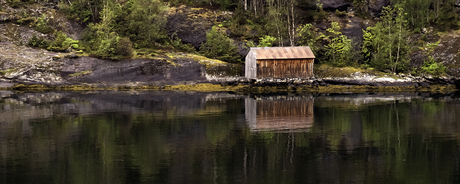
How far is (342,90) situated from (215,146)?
126 ft

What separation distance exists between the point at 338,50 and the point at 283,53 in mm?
8036

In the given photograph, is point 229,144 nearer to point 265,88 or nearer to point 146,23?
point 265,88

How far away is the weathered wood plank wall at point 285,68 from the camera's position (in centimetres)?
5820

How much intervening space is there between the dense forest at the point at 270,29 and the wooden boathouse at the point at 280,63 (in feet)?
13.0

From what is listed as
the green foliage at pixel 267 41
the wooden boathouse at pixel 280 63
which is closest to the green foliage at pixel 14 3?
the wooden boathouse at pixel 280 63

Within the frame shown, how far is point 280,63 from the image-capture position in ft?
192

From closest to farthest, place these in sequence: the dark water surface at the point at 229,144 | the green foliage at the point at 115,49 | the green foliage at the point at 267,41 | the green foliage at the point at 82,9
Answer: the dark water surface at the point at 229,144 < the green foliage at the point at 115,49 < the green foliage at the point at 267,41 < the green foliage at the point at 82,9

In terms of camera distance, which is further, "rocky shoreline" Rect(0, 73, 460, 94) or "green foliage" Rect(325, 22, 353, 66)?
"green foliage" Rect(325, 22, 353, 66)

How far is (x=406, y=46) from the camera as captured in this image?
196 feet

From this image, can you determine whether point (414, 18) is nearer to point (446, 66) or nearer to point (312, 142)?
point (446, 66)

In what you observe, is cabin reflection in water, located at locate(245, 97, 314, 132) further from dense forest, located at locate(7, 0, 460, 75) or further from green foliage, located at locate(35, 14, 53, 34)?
green foliage, located at locate(35, 14, 53, 34)

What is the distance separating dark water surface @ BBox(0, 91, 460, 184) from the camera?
1638 centimetres

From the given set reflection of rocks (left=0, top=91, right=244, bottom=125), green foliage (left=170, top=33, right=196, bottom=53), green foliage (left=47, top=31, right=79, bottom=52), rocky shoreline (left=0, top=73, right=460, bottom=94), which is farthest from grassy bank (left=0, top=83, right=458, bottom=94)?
reflection of rocks (left=0, top=91, right=244, bottom=125)

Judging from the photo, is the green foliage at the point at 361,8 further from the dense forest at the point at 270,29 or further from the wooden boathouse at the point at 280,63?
the wooden boathouse at the point at 280,63
